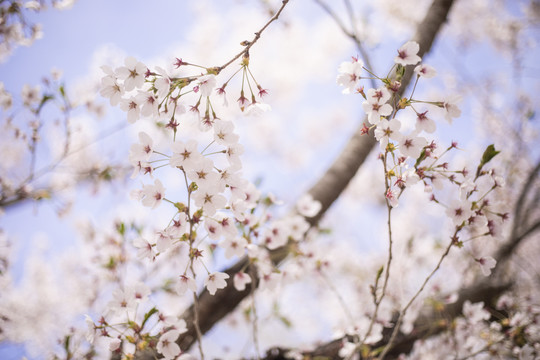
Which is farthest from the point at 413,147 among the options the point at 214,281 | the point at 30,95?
the point at 30,95

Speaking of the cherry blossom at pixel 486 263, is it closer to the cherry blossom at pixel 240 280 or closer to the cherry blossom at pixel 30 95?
→ the cherry blossom at pixel 240 280

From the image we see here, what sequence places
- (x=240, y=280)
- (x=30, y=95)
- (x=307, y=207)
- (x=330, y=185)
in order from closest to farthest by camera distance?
(x=240, y=280) → (x=307, y=207) → (x=30, y=95) → (x=330, y=185)

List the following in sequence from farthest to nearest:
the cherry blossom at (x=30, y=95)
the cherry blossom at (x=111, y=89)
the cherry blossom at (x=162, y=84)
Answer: the cherry blossom at (x=30, y=95) < the cherry blossom at (x=111, y=89) < the cherry blossom at (x=162, y=84)

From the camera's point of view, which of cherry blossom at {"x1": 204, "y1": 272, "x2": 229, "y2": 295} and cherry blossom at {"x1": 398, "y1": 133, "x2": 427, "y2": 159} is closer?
cherry blossom at {"x1": 398, "y1": 133, "x2": 427, "y2": 159}

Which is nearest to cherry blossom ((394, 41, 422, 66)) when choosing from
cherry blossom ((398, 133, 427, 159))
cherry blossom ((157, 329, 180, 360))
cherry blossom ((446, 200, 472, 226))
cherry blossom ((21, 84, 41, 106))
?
cherry blossom ((398, 133, 427, 159))

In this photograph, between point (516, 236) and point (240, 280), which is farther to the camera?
point (516, 236)

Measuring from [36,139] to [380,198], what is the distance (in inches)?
352

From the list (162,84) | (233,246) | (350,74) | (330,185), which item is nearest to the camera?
(162,84)

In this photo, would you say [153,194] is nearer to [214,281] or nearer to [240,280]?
[214,281]

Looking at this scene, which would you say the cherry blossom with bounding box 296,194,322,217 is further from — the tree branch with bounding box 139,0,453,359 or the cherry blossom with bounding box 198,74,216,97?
the cherry blossom with bounding box 198,74,216,97

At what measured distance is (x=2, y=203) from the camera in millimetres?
2182

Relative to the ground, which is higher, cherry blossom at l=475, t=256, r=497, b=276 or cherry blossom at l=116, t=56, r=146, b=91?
cherry blossom at l=116, t=56, r=146, b=91

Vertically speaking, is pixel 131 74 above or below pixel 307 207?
above

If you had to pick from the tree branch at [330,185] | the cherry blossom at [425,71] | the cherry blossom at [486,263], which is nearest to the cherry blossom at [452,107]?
the cherry blossom at [425,71]
